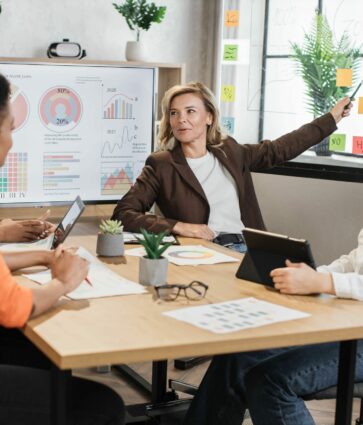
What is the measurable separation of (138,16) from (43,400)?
3.09 m

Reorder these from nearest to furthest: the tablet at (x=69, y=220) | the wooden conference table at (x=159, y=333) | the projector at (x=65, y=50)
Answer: the wooden conference table at (x=159, y=333)
the tablet at (x=69, y=220)
the projector at (x=65, y=50)

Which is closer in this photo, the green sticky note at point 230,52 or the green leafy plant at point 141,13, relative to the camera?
A: the green leafy plant at point 141,13

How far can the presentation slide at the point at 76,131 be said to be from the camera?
4125 millimetres

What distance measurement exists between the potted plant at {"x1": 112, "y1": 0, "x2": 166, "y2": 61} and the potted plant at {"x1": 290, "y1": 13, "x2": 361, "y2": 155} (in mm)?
788

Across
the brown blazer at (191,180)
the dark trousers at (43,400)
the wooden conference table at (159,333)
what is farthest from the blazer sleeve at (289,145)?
the dark trousers at (43,400)

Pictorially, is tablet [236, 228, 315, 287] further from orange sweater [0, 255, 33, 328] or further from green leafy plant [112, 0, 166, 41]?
green leafy plant [112, 0, 166, 41]

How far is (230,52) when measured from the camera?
4871 mm

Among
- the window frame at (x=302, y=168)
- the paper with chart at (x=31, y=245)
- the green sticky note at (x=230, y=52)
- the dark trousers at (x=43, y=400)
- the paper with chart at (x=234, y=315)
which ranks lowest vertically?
the dark trousers at (x=43, y=400)

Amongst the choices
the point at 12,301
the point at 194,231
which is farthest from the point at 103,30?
the point at 12,301

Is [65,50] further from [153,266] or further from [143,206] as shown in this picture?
[153,266]

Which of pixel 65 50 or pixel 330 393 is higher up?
pixel 65 50

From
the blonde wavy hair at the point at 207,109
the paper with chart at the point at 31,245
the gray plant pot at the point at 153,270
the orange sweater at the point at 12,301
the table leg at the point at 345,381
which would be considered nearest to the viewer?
the orange sweater at the point at 12,301

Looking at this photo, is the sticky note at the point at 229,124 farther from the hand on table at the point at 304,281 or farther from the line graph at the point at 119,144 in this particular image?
the hand on table at the point at 304,281

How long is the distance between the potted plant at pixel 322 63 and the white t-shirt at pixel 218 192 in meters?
1.05
